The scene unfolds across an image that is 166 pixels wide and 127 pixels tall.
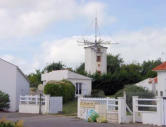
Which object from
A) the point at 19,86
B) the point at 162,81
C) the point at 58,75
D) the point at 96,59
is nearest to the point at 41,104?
the point at 19,86

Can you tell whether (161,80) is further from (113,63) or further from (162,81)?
(113,63)

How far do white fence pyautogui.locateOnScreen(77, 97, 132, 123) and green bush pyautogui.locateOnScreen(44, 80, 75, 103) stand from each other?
11.2m

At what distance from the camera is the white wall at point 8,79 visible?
3291 centimetres

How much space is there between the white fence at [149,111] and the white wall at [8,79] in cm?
1557

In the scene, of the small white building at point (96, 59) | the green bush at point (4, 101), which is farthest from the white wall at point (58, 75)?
the small white building at point (96, 59)

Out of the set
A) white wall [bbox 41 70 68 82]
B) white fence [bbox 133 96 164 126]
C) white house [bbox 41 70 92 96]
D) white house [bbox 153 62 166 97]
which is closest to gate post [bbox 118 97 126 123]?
white fence [bbox 133 96 164 126]

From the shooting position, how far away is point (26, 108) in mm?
30422

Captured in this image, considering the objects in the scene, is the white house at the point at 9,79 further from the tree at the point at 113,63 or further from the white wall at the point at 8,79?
the tree at the point at 113,63

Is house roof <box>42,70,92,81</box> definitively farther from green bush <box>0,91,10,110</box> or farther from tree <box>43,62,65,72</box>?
tree <box>43,62,65,72</box>

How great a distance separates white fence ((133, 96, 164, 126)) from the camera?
18.5m

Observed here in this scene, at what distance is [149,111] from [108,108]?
2876mm

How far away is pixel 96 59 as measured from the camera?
62844 mm

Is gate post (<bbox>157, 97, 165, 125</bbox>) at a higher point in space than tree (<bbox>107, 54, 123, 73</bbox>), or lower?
lower

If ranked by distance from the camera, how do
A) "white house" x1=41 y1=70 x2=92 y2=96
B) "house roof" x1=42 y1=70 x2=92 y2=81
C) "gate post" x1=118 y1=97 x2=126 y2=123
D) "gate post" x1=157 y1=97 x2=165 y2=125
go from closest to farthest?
"gate post" x1=157 y1=97 x2=165 y2=125
"gate post" x1=118 y1=97 x2=126 y2=123
"house roof" x1=42 y1=70 x2=92 y2=81
"white house" x1=41 y1=70 x2=92 y2=96
